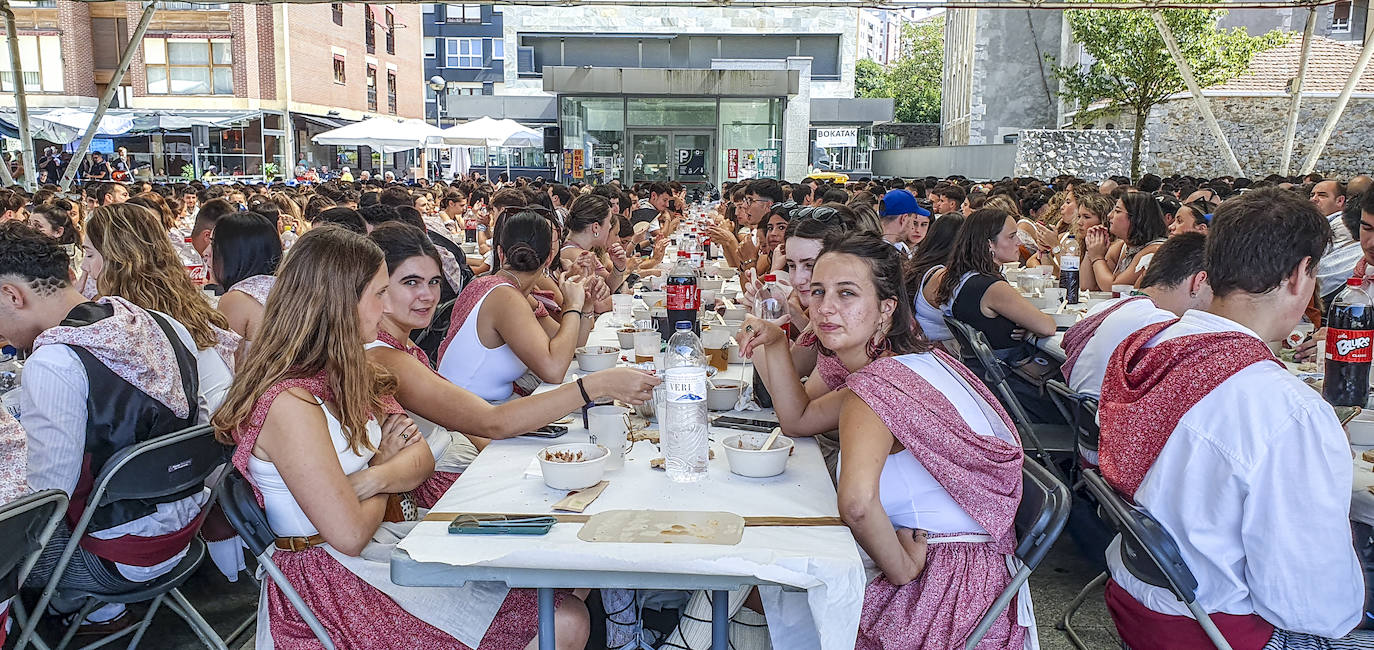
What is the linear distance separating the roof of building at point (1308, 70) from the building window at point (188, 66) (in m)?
32.3

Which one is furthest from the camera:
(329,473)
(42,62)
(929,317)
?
(42,62)

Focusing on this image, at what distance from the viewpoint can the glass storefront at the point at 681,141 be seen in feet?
82.7

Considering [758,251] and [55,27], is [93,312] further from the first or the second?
[55,27]

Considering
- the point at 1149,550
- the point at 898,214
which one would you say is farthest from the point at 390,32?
the point at 1149,550

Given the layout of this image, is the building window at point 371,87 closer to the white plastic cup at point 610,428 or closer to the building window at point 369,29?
the building window at point 369,29

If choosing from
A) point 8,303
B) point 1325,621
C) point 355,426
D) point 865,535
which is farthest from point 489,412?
point 1325,621

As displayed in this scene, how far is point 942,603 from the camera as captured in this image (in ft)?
8.41

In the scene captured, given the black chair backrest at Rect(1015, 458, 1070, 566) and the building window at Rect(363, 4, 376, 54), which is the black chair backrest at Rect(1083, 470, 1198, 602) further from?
the building window at Rect(363, 4, 376, 54)

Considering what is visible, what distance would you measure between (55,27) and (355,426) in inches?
1613

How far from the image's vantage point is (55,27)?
3594 cm

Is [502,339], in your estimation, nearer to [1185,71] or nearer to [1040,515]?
[1040,515]

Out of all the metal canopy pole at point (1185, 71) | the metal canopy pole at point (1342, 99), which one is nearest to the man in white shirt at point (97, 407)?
the metal canopy pole at point (1185, 71)

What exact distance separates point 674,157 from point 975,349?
20961mm

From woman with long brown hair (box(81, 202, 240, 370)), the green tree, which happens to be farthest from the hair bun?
the green tree
